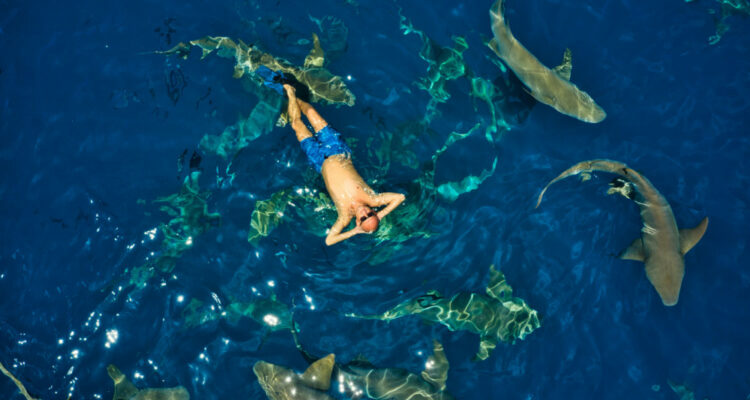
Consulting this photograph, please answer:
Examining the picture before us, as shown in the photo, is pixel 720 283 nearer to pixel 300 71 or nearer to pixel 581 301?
pixel 581 301

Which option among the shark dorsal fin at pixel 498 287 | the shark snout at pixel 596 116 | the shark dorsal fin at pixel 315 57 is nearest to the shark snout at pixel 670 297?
the shark dorsal fin at pixel 498 287

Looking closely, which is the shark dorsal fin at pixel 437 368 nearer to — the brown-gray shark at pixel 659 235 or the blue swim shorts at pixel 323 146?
the brown-gray shark at pixel 659 235

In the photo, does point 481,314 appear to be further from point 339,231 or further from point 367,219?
point 339,231

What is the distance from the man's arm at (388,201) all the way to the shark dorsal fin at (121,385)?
15.1 ft

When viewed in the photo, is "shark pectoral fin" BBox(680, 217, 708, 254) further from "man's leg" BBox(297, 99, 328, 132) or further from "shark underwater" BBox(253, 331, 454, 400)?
"man's leg" BBox(297, 99, 328, 132)

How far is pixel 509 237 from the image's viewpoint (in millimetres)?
9281

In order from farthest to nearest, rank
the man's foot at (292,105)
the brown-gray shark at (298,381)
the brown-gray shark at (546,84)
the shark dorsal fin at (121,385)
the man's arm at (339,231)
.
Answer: the brown-gray shark at (546,84)
the man's foot at (292,105)
the shark dorsal fin at (121,385)
the man's arm at (339,231)
the brown-gray shark at (298,381)

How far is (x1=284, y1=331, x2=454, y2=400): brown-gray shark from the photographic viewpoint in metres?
8.33

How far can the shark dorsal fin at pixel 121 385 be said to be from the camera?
850cm

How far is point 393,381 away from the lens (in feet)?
27.4

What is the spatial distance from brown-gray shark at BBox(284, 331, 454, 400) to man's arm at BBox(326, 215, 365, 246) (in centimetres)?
173

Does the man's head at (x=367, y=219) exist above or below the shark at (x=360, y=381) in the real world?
above

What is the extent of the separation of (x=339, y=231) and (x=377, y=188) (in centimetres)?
→ 127

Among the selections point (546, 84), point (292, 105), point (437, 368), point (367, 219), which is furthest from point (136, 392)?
point (546, 84)
